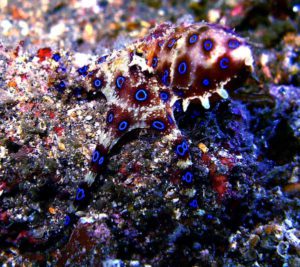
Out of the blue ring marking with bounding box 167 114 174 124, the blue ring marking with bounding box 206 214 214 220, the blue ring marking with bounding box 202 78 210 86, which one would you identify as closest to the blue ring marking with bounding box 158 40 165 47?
the blue ring marking with bounding box 202 78 210 86

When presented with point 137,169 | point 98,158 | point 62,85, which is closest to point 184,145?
point 137,169

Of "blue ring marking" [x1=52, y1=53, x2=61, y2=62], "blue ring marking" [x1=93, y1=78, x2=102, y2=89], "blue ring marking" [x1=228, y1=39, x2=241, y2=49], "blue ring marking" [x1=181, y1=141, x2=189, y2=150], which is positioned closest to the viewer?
"blue ring marking" [x1=228, y1=39, x2=241, y2=49]

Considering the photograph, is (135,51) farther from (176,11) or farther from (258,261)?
(176,11)

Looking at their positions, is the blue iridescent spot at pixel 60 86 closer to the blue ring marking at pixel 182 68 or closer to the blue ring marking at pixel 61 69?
the blue ring marking at pixel 61 69

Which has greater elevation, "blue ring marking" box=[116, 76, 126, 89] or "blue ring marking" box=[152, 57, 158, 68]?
"blue ring marking" box=[152, 57, 158, 68]

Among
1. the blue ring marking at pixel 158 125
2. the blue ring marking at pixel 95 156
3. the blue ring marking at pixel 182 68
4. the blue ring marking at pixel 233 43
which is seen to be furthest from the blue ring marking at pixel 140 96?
the blue ring marking at pixel 233 43

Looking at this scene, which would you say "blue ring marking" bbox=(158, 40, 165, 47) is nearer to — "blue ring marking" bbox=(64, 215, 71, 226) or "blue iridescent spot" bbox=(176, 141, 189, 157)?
"blue iridescent spot" bbox=(176, 141, 189, 157)
